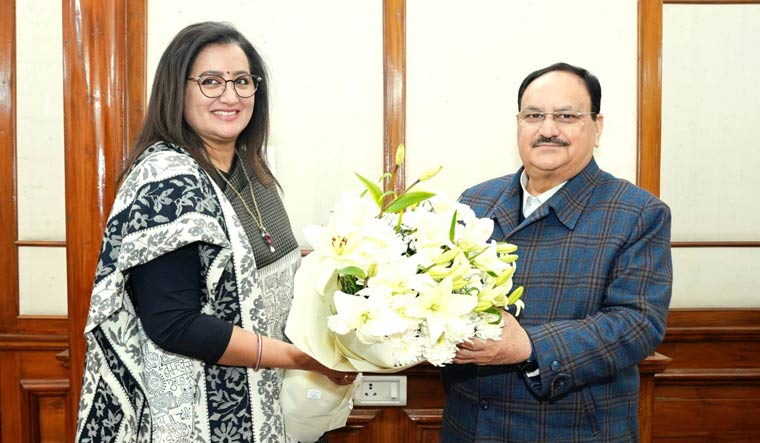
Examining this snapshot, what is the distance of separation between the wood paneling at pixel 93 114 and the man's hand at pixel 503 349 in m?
1.32

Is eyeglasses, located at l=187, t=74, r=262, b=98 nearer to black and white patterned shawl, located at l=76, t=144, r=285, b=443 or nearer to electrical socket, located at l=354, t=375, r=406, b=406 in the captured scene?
black and white patterned shawl, located at l=76, t=144, r=285, b=443

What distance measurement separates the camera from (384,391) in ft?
7.30

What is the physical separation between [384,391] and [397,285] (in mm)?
1268

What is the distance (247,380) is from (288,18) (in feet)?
4.10

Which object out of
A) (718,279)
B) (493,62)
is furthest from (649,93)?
(718,279)

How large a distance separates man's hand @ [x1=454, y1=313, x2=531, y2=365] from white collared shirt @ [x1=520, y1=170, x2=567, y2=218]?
0.39 metres

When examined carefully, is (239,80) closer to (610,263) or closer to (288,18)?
(288,18)

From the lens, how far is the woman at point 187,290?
1323mm

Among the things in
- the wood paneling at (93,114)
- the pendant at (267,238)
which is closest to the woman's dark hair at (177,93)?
the pendant at (267,238)

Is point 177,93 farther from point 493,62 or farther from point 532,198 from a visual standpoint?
point 493,62

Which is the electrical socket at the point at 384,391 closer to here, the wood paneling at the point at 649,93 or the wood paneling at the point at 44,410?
the wood paneling at the point at 649,93

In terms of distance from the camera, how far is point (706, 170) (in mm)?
3006

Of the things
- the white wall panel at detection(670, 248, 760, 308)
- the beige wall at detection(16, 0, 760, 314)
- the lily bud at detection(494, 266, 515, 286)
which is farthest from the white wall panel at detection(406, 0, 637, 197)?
the lily bud at detection(494, 266, 515, 286)

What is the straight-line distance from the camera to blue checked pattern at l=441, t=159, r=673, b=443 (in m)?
1.46
